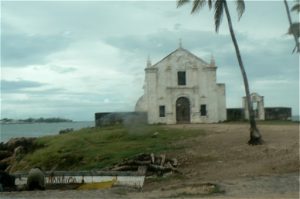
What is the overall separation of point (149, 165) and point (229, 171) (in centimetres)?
358

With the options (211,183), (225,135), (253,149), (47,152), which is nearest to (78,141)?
(47,152)

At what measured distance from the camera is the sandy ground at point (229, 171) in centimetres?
1716

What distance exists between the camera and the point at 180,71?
50781mm

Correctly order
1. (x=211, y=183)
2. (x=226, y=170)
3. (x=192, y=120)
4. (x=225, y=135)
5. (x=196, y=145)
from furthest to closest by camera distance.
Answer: (x=192, y=120) < (x=225, y=135) < (x=196, y=145) < (x=226, y=170) < (x=211, y=183)

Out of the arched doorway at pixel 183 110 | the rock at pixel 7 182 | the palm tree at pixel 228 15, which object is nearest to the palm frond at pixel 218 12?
the palm tree at pixel 228 15

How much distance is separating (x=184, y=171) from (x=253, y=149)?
435 cm

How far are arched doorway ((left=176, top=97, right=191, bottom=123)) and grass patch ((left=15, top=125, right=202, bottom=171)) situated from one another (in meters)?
14.1

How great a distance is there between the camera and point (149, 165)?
23.7 meters

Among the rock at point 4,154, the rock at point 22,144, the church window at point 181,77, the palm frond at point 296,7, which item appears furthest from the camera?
the church window at point 181,77

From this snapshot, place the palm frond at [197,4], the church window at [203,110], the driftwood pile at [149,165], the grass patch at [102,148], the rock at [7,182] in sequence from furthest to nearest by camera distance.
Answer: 1. the church window at [203,110]
2. the grass patch at [102,148]
3. the palm frond at [197,4]
4. the driftwood pile at [149,165]
5. the rock at [7,182]

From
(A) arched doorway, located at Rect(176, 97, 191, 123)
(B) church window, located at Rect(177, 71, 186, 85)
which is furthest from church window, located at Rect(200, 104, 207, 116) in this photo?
(B) church window, located at Rect(177, 71, 186, 85)

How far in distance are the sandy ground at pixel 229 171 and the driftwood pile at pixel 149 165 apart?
56 cm

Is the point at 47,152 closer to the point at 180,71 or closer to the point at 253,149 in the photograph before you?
the point at 253,149

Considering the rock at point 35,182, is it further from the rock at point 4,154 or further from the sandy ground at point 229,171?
the rock at point 4,154
